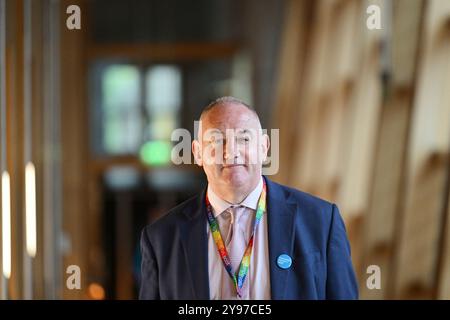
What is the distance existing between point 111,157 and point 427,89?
27.9 ft

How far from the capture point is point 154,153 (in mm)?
11914

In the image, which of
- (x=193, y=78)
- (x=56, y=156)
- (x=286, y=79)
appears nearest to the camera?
(x=56, y=156)

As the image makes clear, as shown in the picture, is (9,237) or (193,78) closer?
(9,237)

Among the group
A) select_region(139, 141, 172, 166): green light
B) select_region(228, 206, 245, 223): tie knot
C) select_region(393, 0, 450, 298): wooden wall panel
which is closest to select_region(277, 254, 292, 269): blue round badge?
select_region(228, 206, 245, 223): tie knot

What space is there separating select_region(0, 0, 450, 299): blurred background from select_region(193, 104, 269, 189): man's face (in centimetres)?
18

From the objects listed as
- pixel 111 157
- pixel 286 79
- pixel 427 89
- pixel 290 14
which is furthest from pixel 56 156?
pixel 111 157

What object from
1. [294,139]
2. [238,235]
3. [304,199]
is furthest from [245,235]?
[294,139]

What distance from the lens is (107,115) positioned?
12.5 m

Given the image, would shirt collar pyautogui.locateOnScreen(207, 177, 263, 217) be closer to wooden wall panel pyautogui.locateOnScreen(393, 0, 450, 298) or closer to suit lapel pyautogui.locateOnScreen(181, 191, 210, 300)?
suit lapel pyautogui.locateOnScreen(181, 191, 210, 300)

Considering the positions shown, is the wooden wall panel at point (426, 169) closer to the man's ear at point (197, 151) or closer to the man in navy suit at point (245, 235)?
the man in navy suit at point (245, 235)

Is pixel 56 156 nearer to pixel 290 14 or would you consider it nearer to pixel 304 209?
pixel 304 209

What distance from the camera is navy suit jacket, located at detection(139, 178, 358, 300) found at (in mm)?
1959

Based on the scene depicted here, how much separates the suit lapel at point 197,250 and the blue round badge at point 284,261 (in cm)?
17

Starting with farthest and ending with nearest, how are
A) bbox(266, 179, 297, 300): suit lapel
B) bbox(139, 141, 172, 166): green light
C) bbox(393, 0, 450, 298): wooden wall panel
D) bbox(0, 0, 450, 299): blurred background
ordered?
A: bbox(139, 141, 172, 166): green light → bbox(393, 0, 450, 298): wooden wall panel → bbox(0, 0, 450, 299): blurred background → bbox(266, 179, 297, 300): suit lapel
